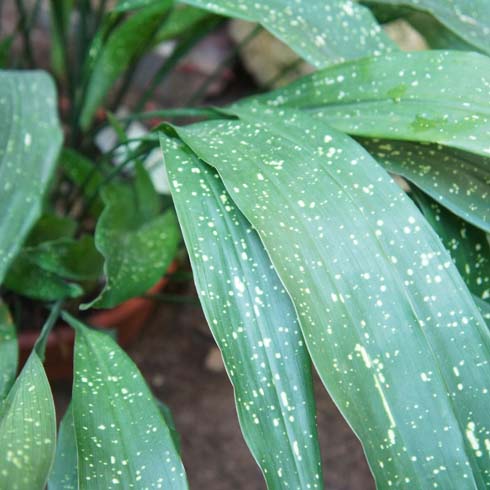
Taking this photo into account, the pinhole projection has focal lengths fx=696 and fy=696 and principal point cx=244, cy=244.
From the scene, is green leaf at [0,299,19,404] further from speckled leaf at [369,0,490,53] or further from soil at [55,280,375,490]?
speckled leaf at [369,0,490,53]

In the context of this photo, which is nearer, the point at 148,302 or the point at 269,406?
the point at 269,406

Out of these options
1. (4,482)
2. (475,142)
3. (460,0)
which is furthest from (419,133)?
(4,482)

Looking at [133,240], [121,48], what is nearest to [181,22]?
[121,48]

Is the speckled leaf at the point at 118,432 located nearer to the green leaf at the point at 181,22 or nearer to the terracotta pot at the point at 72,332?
the terracotta pot at the point at 72,332

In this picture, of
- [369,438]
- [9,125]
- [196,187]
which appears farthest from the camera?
[9,125]

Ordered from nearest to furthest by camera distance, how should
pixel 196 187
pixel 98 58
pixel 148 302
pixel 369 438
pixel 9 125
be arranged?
1. pixel 369 438
2. pixel 196 187
3. pixel 9 125
4. pixel 98 58
5. pixel 148 302

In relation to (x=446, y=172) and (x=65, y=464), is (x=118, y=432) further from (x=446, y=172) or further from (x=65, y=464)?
(x=446, y=172)

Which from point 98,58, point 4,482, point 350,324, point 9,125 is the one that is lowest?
point 4,482

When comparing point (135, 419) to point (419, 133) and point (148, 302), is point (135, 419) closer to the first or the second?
point (419, 133)

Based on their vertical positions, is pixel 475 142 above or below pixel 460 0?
below
